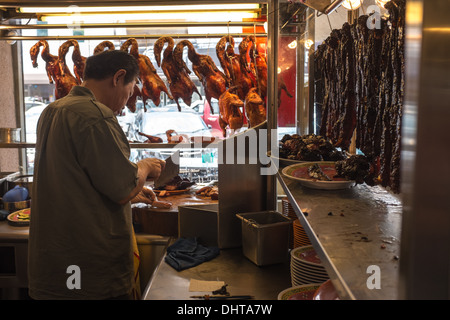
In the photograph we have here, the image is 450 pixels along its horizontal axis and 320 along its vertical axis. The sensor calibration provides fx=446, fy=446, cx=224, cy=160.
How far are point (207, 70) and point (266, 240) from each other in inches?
93.8

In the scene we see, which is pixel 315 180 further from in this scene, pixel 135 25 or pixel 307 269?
pixel 135 25

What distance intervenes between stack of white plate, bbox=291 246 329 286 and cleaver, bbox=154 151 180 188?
2.19 meters

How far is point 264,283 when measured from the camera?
2.58 metres

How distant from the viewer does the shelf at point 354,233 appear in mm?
980

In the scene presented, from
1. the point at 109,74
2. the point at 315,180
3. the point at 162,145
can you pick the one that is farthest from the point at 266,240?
the point at 162,145

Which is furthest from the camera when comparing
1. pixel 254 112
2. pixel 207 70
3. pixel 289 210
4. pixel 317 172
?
pixel 207 70

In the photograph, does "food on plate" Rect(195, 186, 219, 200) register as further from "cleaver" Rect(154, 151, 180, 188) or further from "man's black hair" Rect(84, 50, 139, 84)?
"man's black hair" Rect(84, 50, 139, 84)

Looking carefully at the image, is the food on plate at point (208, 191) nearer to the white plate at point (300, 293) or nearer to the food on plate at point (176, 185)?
the food on plate at point (176, 185)

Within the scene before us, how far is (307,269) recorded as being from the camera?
2145mm

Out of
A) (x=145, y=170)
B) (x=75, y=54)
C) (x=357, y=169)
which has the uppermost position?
(x=75, y=54)

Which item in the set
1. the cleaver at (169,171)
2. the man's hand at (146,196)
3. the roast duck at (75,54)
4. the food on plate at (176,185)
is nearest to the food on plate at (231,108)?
the cleaver at (169,171)

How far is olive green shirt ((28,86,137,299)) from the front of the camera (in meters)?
2.38

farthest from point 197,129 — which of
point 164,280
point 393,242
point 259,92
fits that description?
point 393,242

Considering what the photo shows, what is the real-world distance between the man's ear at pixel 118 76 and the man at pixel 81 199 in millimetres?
52
